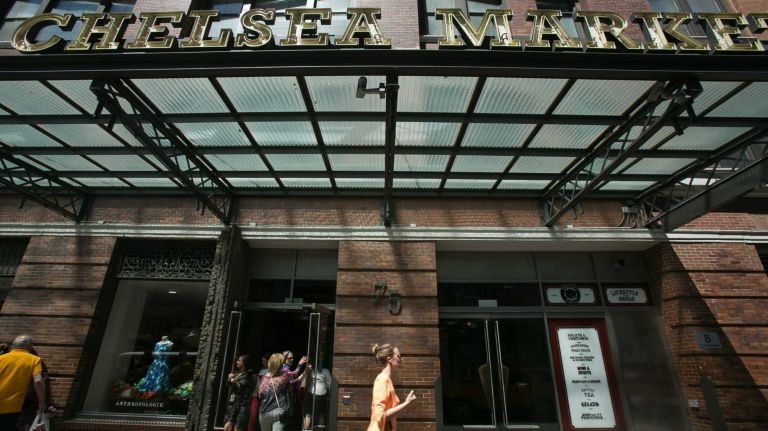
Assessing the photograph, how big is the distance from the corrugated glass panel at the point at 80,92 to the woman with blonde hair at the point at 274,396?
208 inches

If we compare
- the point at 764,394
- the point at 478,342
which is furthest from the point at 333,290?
the point at 764,394

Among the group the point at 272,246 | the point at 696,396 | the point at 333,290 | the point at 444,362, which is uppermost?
the point at 272,246

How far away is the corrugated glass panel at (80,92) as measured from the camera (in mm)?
5820

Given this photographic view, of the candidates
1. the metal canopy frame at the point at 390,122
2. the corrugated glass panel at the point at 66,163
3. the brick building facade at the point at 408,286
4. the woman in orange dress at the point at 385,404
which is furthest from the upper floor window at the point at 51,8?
the woman in orange dress at the point at 385,404

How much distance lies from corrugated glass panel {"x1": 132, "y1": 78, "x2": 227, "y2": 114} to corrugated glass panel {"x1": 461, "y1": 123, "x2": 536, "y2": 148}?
4401 mm

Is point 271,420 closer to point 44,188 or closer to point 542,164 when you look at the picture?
point 542,164

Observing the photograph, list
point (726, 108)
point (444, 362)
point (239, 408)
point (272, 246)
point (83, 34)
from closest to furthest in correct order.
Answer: point (83, 34) < point (726, 108) < point (239, 408) < point (444, 362) < point (272, 246)

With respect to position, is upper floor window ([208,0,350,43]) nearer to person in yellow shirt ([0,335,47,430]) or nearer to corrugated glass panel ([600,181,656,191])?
corrugated glass panel ([600,181,656,191])

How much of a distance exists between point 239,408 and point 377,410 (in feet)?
14.2

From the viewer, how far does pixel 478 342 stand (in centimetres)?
859

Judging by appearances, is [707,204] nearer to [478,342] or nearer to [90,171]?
[478,342]

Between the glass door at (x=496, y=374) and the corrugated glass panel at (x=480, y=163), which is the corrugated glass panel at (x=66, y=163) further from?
the glass door at (x=496, y=374)

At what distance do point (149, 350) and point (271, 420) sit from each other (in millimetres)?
4201

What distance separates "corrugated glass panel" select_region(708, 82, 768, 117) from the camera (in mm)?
5660
